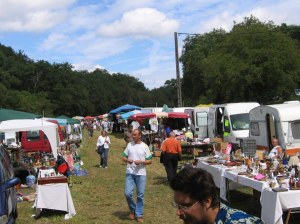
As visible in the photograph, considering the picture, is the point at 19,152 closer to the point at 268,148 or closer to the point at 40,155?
the point at 40,155

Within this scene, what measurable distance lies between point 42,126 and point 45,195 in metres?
6.33

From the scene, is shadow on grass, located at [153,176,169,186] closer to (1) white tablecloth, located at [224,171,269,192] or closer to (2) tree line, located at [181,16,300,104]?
(1) white tablecloth, located at [224,171,269,192]

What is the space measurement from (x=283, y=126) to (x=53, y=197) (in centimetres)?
771

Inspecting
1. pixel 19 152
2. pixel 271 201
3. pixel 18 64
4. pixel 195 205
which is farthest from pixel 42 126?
pixel 18 64

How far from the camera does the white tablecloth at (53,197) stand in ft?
31.8

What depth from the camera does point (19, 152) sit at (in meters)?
18.0

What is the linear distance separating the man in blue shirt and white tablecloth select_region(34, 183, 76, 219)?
7853 mm

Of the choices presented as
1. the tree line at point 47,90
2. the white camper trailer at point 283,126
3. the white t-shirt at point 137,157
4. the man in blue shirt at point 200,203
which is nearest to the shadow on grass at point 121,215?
the white t-shirt at point 137,157

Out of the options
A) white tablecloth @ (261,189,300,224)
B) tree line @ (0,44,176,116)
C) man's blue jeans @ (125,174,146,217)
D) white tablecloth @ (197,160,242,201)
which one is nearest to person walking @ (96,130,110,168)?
white tablecloth @ (197,160,242,201)

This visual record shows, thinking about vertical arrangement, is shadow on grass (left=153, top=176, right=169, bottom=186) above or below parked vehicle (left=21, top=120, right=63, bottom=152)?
below

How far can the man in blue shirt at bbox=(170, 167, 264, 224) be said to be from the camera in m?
2.16

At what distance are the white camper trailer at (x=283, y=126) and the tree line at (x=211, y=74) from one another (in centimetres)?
1988

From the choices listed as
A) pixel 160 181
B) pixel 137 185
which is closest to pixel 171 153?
pixel 160 181

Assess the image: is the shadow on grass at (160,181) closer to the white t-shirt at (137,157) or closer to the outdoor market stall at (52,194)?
the outdoor market stall at (52,194)
